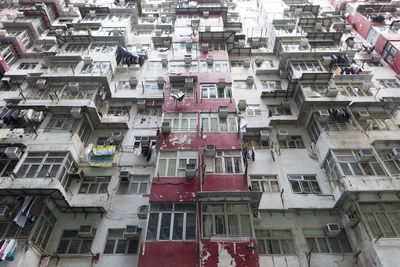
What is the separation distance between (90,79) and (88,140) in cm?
714

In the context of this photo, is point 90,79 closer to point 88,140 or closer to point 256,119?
point 88,140

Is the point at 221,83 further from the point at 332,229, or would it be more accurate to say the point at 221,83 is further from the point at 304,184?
the point at 332,229

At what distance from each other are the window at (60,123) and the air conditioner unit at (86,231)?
934 centimetres

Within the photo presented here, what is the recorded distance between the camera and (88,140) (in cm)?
2403

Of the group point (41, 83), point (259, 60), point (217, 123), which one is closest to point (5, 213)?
point (41, 83)

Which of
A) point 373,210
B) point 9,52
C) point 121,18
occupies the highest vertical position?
point 121,18

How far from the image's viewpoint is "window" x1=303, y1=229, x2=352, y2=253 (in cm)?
1742

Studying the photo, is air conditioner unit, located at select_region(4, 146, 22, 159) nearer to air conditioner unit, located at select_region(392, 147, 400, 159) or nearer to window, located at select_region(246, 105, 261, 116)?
window, located at select_region(246, 105, 261, 116)

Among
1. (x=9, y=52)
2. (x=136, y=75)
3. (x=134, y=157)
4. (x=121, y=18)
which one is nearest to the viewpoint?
(x=134, y=157)

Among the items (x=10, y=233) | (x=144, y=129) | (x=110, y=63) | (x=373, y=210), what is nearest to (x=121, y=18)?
(x=110, y=63)

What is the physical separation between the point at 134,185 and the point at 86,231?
5.23 metres

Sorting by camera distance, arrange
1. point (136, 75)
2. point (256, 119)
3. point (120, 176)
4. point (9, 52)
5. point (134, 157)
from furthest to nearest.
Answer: point (9, 52) → point (136, 75) → point (256, 119) → point (134, 157) → point (120, 176)

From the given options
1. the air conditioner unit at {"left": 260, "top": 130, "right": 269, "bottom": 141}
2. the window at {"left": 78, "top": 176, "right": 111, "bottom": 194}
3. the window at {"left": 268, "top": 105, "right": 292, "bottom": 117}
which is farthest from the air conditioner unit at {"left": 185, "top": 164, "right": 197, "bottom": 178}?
the window at {"left": 268, "top": 105, "right": 292, "bottom": 117}

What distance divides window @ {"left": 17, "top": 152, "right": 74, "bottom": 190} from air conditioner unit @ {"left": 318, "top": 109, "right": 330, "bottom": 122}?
24160mm
